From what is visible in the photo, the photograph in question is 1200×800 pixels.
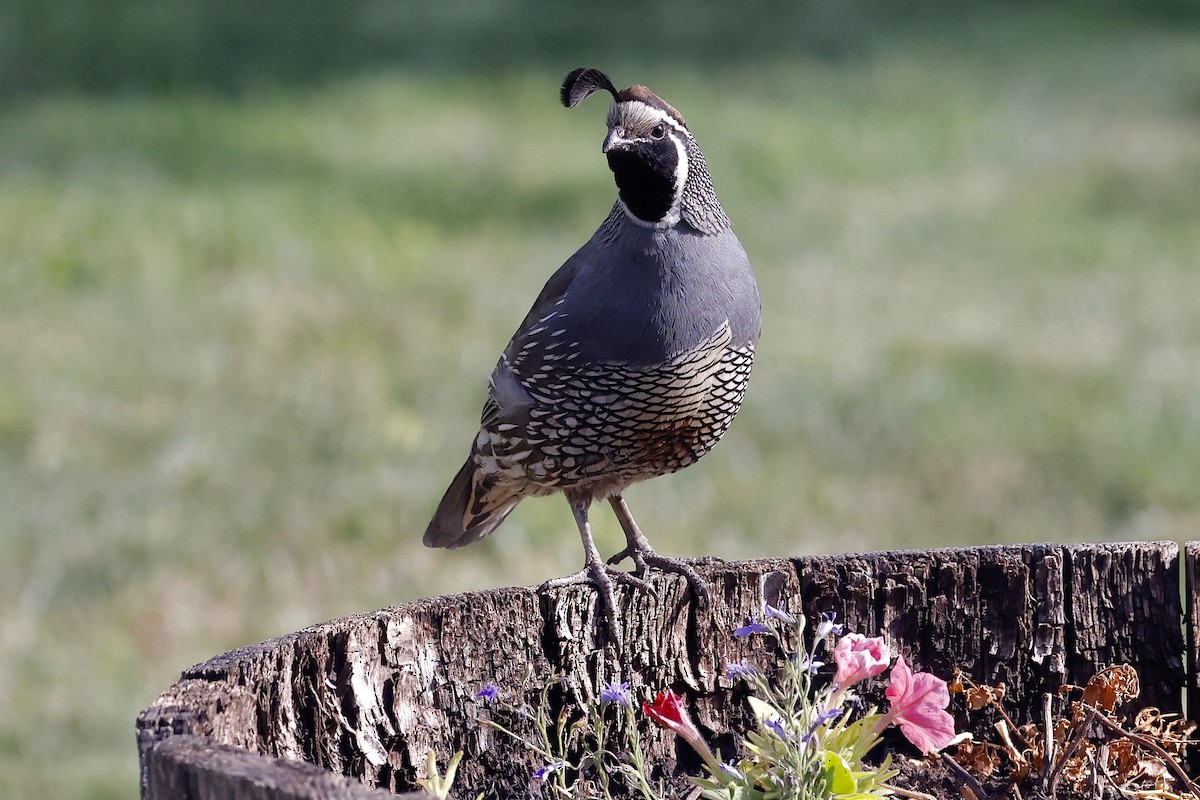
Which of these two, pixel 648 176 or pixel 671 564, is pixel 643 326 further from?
pixel 671 564

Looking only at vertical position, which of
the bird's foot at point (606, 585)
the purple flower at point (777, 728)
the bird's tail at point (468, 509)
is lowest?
the purple flower at point (777, 728)

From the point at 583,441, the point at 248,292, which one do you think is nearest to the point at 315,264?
the point at 248,292

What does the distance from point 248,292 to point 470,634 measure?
4565mm

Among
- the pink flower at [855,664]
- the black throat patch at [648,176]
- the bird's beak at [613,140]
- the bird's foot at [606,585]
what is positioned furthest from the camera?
the black throat patch at [648,176]

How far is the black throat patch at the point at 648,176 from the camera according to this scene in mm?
2975

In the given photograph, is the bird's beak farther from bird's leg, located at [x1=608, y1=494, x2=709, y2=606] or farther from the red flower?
the red flower

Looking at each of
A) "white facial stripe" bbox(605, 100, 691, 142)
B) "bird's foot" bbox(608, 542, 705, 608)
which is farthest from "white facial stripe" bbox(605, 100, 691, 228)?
"bird's foot" bbox(608, 542, 705, 608)

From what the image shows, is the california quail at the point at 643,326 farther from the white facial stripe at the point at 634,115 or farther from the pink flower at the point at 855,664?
the pink flower at the point at 855,664

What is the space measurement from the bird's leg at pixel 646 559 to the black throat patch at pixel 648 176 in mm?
649

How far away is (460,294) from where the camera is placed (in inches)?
272

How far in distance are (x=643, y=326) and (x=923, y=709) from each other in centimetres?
104

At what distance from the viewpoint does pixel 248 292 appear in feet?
22.2

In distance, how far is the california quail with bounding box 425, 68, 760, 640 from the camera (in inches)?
117

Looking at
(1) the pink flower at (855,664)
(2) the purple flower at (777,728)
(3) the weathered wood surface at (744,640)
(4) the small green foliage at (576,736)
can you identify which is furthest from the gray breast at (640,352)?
(2) the purple flower at (777,728)
